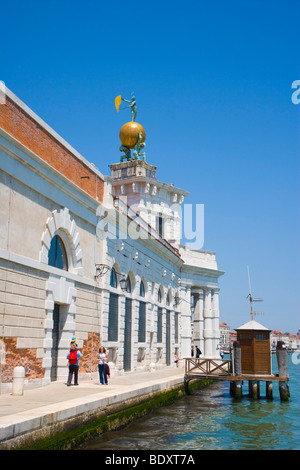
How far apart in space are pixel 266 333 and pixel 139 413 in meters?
8.22

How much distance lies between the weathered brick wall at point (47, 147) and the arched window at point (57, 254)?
87.4 inches

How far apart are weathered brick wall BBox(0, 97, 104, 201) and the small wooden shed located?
318 inches

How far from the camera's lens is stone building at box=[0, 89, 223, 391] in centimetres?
1209

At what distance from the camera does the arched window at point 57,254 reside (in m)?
14.7

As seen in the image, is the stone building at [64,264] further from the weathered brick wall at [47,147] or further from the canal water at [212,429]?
the canal water at [212,429]

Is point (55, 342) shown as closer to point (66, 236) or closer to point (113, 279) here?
point (66, 236)

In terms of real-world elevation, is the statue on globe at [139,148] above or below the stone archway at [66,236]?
above

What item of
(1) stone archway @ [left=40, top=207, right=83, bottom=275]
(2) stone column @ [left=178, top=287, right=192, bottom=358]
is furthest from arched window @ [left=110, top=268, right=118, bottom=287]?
(2) stone column @ [left=178, top=287, right=192, bottom=358]

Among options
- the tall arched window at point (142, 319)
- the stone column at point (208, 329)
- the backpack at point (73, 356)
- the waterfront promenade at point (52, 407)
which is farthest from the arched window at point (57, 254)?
the stone column at point (208, 329)

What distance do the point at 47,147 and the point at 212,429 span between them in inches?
366

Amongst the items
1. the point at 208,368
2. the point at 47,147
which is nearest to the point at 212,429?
the point at 208,368

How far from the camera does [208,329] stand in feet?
116

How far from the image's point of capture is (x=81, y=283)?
16297 millimetres
